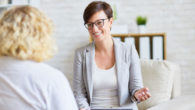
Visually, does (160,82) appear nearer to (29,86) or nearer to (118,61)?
(118,61)

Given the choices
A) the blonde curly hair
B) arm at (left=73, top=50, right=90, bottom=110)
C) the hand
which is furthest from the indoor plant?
the blonde curly hair

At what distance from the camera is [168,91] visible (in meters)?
1.88

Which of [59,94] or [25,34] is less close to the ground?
[25,34]

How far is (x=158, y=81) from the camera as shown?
188cm

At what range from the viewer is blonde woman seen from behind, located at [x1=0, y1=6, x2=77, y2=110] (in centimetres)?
94

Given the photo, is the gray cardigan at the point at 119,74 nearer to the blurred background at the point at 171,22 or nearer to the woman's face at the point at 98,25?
the woman's face at the point at 98,25

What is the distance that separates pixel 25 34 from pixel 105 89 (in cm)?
92

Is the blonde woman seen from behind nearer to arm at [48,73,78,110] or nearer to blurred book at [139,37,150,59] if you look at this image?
arm at [48,73,78,110]

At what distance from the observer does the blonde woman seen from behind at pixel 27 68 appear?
36.9 inches

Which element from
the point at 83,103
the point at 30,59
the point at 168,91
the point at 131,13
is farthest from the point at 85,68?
the point at 131,13

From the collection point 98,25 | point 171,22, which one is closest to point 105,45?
point 98,25

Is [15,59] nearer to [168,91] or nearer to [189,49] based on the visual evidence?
[168,91]

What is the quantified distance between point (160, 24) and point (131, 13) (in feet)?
1.15

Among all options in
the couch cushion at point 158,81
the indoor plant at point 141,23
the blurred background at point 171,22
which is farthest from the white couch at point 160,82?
the blurred background at point 171,22
